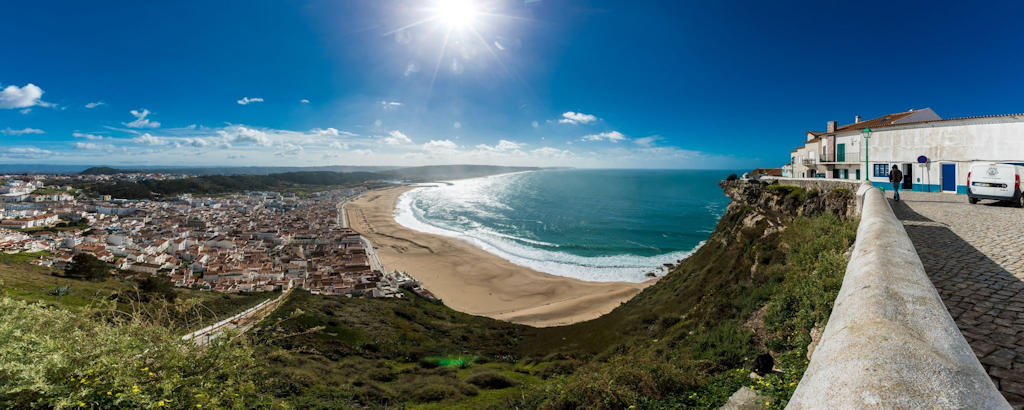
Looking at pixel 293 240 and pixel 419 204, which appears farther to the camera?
pixel 419 204

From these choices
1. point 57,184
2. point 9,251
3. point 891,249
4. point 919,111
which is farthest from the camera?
point 57,184

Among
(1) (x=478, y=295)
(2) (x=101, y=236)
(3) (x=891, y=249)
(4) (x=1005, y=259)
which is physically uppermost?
(3) (x=891, y=249)

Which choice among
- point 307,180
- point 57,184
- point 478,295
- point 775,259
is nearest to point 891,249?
point 775,259

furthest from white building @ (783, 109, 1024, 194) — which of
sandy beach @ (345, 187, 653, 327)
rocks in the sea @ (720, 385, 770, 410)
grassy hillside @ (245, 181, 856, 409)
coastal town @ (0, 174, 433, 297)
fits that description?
coastal town @ (0, 174, 433, 297)

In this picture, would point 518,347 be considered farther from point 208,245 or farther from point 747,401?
point 208,245

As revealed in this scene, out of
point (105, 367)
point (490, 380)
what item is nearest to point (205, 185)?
point (490, 380)

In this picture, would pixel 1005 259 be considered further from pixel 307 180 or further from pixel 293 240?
pixel 307 180

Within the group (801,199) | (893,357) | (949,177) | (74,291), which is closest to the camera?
(893,357)

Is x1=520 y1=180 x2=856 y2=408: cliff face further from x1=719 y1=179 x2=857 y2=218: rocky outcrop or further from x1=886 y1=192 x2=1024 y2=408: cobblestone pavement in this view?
x1=886 y1=192 x2=1024 y2=408: cobblestone pavement
